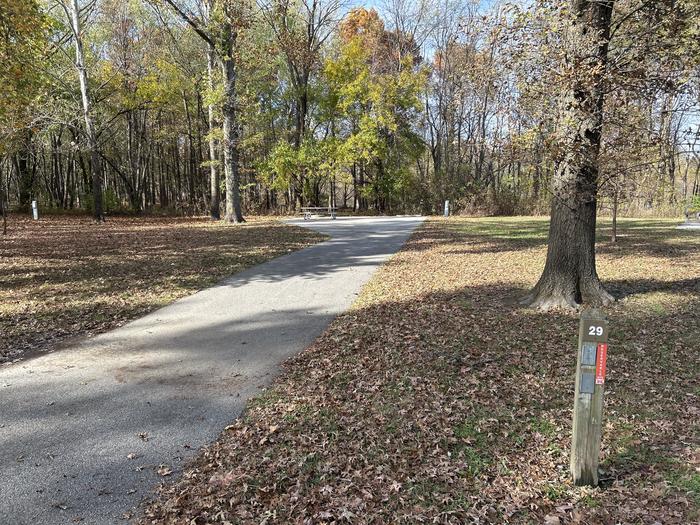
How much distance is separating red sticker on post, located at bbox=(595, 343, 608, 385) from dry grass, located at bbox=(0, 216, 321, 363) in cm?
583

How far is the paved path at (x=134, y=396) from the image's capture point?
295 cm

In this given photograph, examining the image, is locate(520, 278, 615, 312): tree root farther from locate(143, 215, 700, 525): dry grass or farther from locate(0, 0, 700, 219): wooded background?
locate(0, 0, 700, 219): wooded background

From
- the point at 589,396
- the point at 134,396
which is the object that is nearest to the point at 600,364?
the point at 589,396

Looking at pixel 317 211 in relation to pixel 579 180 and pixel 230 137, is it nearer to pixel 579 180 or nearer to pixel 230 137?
pixel 230 137

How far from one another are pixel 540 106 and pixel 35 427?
20.9 feet

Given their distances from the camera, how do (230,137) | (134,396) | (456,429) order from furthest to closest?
(230,137) → (134,396) → (456,429)

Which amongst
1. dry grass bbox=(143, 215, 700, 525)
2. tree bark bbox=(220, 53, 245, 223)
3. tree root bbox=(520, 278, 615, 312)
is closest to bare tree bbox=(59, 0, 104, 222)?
tree bark bbox=(220, 53, 245, 223)

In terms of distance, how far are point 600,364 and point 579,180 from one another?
4.54m

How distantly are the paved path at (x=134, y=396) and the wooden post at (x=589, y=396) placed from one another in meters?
2.60

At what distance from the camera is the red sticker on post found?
276 cm

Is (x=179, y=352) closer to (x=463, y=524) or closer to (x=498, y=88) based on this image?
(x=463, y=524)

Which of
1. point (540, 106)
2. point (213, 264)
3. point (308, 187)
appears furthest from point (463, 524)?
point (308, 187)

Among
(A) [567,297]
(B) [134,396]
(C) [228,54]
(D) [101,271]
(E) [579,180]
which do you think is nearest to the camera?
(B) [134,396]

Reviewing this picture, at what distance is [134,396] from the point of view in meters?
4.31
